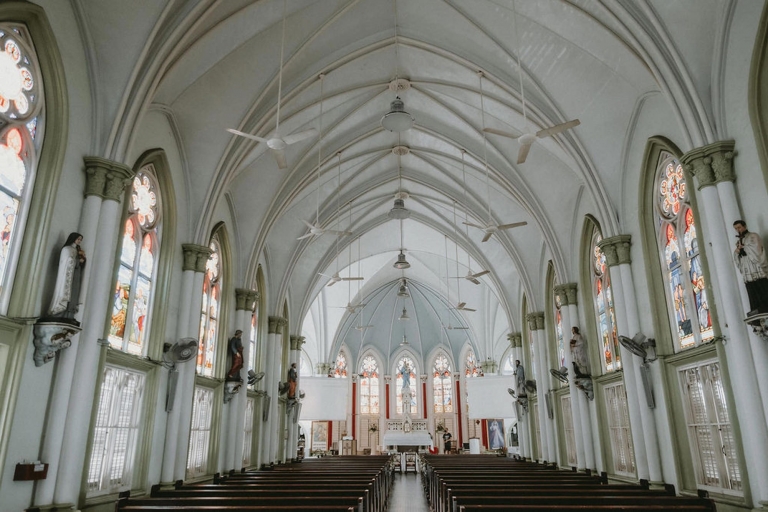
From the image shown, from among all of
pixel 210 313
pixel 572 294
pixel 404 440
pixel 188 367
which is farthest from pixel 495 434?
pixel 188 367

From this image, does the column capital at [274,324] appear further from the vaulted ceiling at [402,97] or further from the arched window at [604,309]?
the arched window at [604,309]

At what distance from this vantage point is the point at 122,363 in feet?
36.5

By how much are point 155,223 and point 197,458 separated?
21.5 ft

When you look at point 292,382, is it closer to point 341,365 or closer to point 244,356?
point 244,356

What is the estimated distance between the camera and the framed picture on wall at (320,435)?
37.5 m

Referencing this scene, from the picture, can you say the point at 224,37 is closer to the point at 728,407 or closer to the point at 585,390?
the point at 728,407

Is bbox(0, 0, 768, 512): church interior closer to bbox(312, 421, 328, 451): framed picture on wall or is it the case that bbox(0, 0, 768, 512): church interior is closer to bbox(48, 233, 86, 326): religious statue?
bbox(48, 233, 86, 326): religious statue

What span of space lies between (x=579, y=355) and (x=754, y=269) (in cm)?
833

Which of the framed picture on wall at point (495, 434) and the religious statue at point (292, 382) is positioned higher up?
the religious statue at point (292, 382)

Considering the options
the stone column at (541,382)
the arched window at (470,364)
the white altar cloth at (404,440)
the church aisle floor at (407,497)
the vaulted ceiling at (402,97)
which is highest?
the vaulted ceiling at (402,97)

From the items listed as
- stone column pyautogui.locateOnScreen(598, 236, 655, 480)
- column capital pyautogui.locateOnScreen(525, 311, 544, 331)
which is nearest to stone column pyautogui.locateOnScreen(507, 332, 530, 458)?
column capital pyautogui.locateOnScreen(525, 311, 544, 331)

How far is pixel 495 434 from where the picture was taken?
36.7m

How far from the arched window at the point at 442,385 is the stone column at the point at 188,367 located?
2719 centimetres

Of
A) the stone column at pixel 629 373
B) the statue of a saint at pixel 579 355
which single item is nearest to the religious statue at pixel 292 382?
the statue of a saint at pixel 579 355
